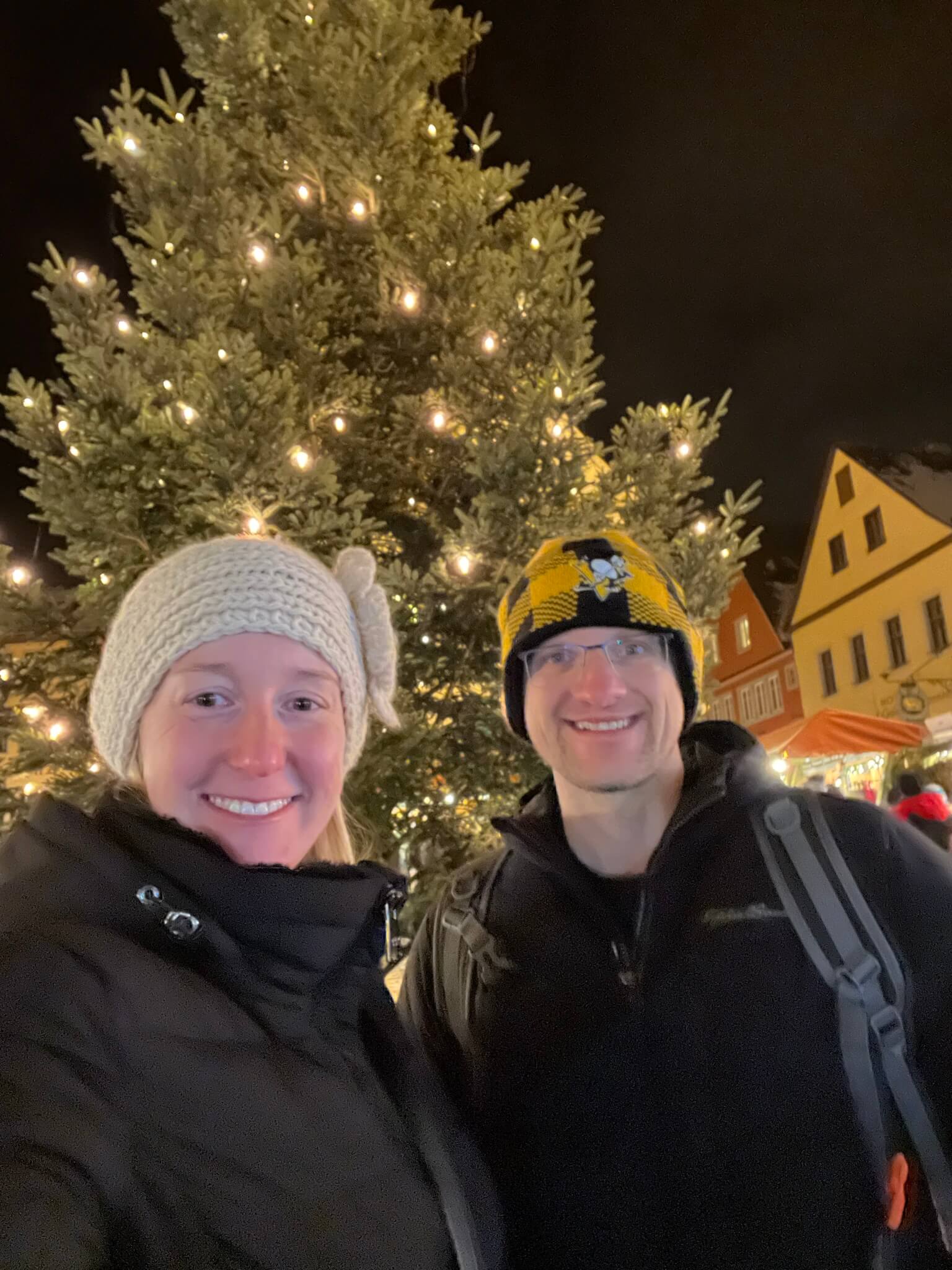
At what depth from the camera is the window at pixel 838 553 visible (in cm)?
2067

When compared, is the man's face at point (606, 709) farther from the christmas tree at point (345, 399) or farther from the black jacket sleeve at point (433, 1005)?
the christmas tree at point (345, 399)

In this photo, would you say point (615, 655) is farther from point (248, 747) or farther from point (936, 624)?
point (936, 624)

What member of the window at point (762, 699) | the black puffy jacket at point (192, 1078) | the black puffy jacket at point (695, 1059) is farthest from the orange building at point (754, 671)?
the black puffy jacket at point (192, 1078)

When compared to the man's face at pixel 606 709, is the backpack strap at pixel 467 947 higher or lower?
lower

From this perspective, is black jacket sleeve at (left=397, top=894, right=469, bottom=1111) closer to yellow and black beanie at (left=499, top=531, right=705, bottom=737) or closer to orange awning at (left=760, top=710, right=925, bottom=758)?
yellow and black beanie at (left=499, top=531, right=705, bottom=737)

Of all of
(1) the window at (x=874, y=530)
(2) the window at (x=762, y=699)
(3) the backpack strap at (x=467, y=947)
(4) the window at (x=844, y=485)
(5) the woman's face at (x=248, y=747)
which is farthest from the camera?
(2) the window at (x=762, y=699)

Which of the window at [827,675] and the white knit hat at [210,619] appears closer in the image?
the white knit hat at [210,619]

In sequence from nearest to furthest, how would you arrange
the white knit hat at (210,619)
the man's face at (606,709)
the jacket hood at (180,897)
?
1. the jacket hood at (180,897)
2. the white knit hat at (210,619)
3. the man's face at (606,709)

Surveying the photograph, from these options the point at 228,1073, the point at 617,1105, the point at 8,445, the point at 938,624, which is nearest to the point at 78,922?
the point at 228,1073

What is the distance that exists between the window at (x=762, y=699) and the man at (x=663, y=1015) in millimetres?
23539

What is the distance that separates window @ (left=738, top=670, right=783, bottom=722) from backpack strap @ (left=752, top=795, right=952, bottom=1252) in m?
23.7

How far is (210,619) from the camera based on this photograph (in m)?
1.40

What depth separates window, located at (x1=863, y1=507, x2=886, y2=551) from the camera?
19344 mm

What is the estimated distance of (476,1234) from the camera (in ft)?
3.80
